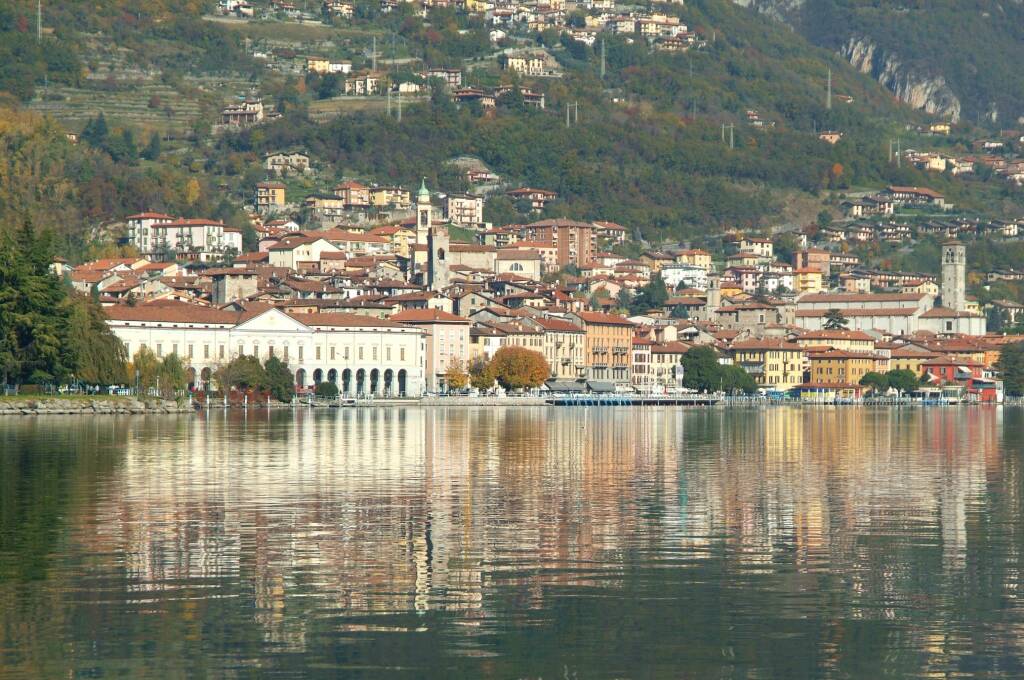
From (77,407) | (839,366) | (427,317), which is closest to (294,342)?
(427,317)

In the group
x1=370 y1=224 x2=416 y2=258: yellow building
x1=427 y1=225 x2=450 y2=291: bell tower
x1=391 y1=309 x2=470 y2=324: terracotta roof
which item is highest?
x1=370 y1=224 x2=416 y2=258: yellow building

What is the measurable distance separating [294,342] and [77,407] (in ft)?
122

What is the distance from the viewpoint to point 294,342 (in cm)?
10588

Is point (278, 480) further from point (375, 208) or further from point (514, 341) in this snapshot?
point (375, 208)

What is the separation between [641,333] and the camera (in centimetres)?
13850

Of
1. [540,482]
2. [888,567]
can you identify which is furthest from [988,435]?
[888,567]

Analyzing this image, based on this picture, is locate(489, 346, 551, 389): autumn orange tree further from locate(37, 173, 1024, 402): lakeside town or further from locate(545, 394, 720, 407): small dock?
locate(545, 394, 720, 407): small dock

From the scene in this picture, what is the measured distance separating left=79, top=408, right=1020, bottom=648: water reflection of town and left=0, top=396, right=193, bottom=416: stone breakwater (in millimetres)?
19963

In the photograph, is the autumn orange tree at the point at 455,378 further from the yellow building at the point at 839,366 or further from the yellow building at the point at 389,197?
the yellow building at the point at 389,197

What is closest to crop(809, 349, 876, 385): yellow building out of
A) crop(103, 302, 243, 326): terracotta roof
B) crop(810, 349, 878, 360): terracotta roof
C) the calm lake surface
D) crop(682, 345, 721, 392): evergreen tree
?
crop(810, 349, 878, 360): terracotta roof

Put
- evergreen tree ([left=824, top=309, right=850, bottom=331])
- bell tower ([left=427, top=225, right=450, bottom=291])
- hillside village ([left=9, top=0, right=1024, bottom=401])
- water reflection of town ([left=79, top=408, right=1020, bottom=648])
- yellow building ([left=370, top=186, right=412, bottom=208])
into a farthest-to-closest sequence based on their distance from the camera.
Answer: yellow building ([left=370, top=186, right=412, bottom=208]) < evergreen tree ([left=824, top=309, right=850, bottom=331]) < bell tower ([left=427, top=225, right=450, bottom=291]) < hillside village ([left=9, top=0, right=1024, bottom=401]) < water reflection of town ([left=79, top=408, right=1020, bottom=648])

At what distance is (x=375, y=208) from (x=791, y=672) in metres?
164

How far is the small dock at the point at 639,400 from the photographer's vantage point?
11394 cm

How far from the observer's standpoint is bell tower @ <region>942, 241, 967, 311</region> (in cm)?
16800
